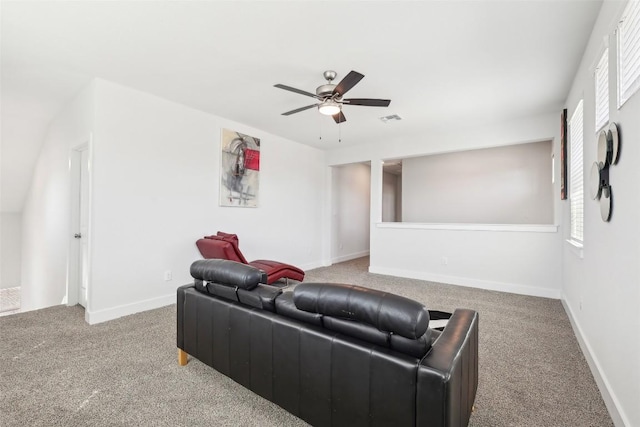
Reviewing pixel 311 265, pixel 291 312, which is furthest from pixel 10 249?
pixel 291 312

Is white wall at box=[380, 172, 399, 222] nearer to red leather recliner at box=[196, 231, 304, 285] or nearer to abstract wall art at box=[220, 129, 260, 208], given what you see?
abstract wall art at box=[220, 129, 260, 208]

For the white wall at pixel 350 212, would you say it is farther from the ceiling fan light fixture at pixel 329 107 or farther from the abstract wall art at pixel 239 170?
the ceiling fan light fixture at pixel 329 107

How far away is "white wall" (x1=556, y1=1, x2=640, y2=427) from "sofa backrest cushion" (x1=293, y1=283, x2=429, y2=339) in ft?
3.81

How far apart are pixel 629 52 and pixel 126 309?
4.73 meters

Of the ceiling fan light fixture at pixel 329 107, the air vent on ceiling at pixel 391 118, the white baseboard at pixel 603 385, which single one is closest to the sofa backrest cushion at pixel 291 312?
the white baseboard at pixel 603 385

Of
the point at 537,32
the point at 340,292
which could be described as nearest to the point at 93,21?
the point at 340,292

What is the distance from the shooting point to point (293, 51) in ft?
8.64

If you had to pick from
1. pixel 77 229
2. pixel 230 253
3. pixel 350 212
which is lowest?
pixel 230 253

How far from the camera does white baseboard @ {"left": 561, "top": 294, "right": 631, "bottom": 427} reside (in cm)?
156

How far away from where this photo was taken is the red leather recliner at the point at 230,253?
3.63 meters

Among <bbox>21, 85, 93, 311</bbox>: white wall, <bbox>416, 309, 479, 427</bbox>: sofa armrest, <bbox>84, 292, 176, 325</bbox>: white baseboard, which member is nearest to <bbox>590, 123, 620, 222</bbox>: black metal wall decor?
<bbox>416, 309, 479, 427</bbox>: sofa armrest

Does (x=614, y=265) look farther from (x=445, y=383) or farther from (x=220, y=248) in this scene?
(x=220, y=248)

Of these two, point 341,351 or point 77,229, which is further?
point 77,229

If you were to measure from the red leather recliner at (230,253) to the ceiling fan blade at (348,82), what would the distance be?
2235 mm
